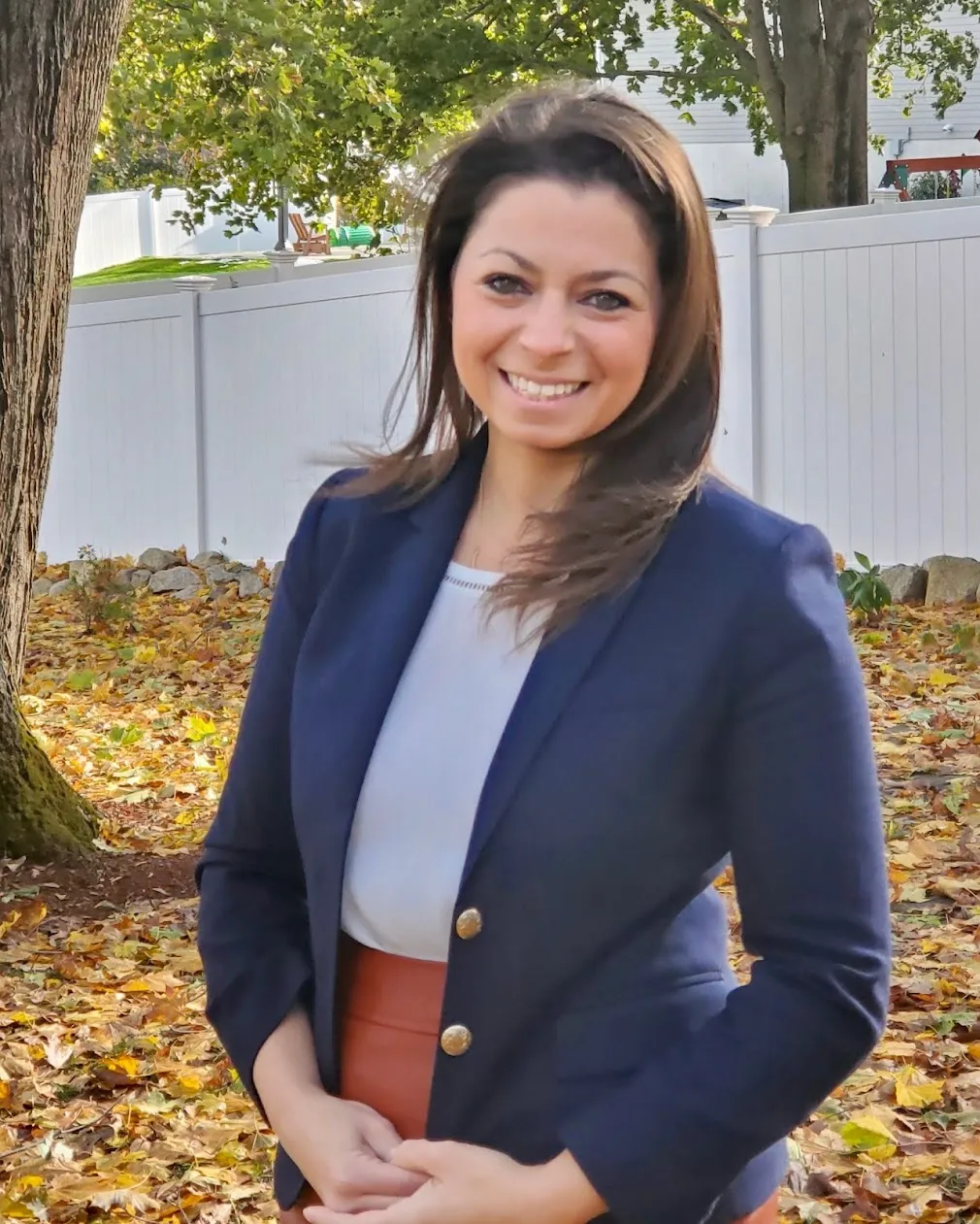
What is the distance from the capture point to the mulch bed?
4.80 meters

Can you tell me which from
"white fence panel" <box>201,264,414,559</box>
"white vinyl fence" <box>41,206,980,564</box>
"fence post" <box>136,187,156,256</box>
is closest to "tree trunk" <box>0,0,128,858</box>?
"white vinyl fence" <box>41,206,980,564</box>

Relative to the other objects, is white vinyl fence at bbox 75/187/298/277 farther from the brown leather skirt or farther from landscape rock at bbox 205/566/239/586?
the brown leather skirt

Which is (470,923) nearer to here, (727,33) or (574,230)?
(574,230)

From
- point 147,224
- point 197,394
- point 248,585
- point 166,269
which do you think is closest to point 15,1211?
point 248,585

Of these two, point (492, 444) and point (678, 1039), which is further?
point (492, 444)

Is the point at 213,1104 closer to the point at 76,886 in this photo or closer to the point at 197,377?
the point at 76,886

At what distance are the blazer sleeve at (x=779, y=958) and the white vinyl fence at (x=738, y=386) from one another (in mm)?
6276

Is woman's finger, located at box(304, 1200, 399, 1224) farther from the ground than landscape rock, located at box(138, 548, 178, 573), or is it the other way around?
woman's finger, located at box(304, 1200, 399, 1224)

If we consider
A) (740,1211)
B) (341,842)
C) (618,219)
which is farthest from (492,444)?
(740,1211)

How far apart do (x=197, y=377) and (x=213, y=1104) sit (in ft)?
29.1

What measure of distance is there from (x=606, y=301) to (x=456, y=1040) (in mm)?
704

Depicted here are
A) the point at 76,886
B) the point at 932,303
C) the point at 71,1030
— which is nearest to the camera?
the point at 71,1030

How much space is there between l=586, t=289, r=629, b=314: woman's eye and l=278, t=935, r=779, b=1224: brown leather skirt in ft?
2.11

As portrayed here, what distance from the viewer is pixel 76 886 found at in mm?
4938
